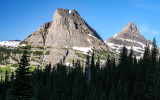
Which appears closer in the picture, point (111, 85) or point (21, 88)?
point (21, 88)

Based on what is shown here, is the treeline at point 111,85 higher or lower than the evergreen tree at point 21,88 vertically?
lower

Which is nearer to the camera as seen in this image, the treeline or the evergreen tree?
the evergreen tree

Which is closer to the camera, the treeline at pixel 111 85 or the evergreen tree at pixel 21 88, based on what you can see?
the evergreen tree at pixel 21 88

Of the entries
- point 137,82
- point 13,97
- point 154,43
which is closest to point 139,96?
point 137,82

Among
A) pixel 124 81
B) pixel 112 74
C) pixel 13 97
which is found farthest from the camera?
pixel 112 74

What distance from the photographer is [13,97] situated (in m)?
17.3

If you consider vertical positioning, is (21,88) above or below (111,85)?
above

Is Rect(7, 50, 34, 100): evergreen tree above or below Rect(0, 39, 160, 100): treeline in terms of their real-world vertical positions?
above

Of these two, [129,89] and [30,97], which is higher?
[30,97]

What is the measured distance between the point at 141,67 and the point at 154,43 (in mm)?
24653

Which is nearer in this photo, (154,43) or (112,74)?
(112,74)

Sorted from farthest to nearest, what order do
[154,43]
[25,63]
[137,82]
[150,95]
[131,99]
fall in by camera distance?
1. [154,43]
2. [137,82]
3. [131,99]
4. [150,95]
5. [25,63]

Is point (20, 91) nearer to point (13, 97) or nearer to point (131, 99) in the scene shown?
point (13, 97)

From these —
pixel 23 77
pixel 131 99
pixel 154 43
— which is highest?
pixel 154 43
